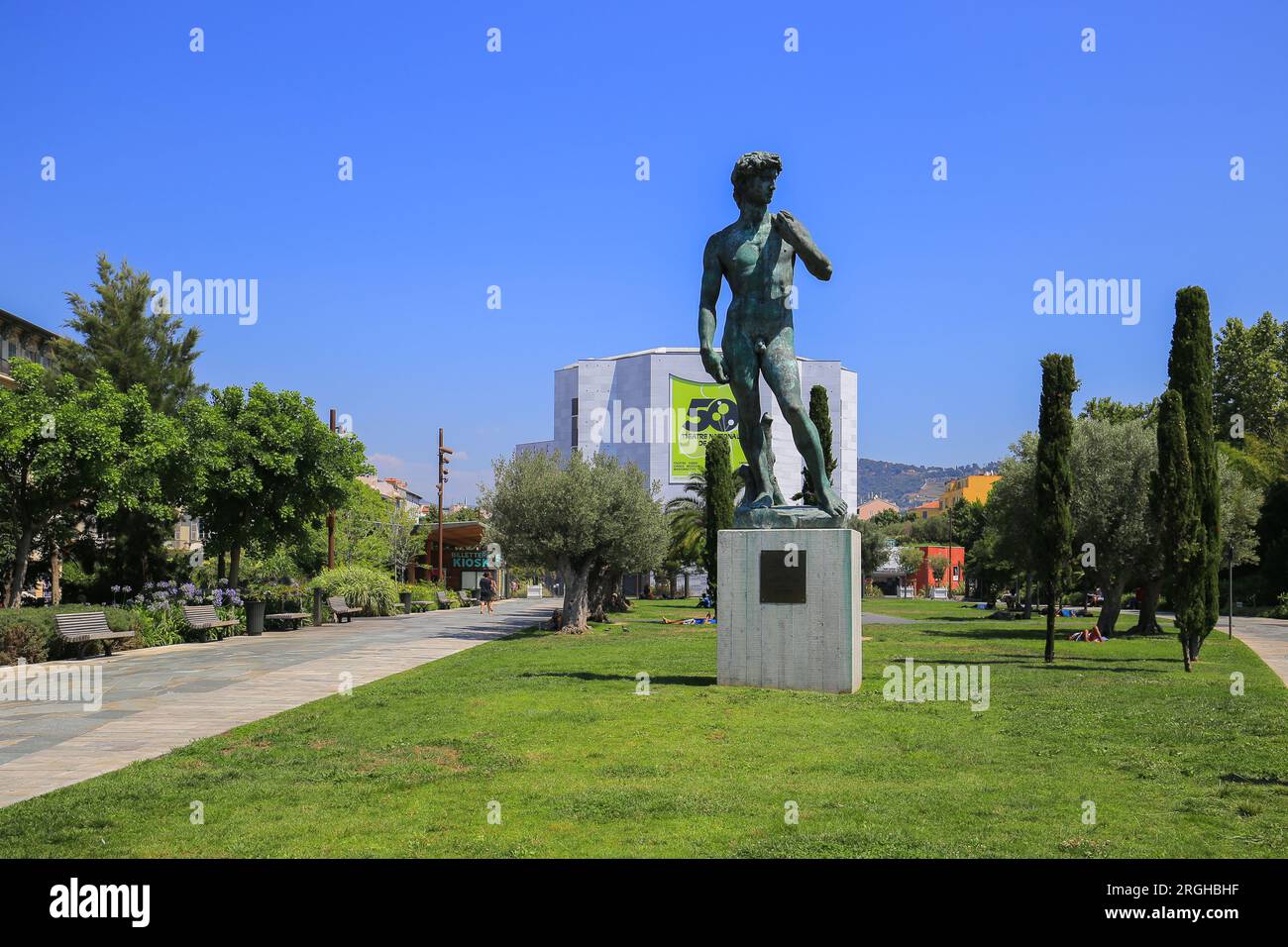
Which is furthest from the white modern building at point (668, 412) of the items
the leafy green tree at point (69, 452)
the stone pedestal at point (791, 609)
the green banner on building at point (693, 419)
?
the stone pedestal at point (791, 609)

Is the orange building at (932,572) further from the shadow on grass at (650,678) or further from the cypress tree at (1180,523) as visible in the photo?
the shadow on grass at (650,678)

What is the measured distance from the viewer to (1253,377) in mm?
58812

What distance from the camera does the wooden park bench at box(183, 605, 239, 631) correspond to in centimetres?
2208

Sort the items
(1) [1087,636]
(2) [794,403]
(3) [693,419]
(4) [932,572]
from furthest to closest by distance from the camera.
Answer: (4) [932,572] → (3) [693,419] → (1) [1087,636] → (2) [794,403]

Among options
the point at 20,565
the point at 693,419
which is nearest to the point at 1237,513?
the point at 20,565

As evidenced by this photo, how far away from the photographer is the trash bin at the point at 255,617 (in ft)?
83.7


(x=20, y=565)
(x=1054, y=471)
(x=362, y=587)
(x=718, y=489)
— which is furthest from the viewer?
(x=362, y=587)

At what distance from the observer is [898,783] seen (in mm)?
6551

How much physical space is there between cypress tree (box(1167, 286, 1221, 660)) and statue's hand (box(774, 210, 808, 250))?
10.1 meters

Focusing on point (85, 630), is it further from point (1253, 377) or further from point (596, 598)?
point (1253, 377)

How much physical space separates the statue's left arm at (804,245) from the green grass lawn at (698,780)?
4.36m

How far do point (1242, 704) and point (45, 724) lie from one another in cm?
1220

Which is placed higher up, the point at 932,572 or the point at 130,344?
the point at 130,344

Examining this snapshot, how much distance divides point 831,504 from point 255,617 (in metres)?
18.9
